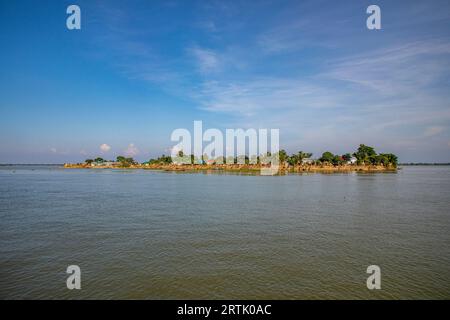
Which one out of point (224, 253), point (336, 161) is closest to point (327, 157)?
point (336, 161)

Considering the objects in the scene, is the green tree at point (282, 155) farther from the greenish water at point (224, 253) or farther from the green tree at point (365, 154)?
the greenish water at point (224, 253)

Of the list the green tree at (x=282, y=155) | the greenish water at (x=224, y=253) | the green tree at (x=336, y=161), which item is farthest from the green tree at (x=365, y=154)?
the greenish water at (x=224, y=253)

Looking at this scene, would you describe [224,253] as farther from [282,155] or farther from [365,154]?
[365,154]

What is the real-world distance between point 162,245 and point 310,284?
10583 millimetres

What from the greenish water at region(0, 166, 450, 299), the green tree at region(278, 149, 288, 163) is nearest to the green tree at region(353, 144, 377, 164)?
the green tree at region(278, 149, 288, 163)

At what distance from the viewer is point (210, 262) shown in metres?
16.4
